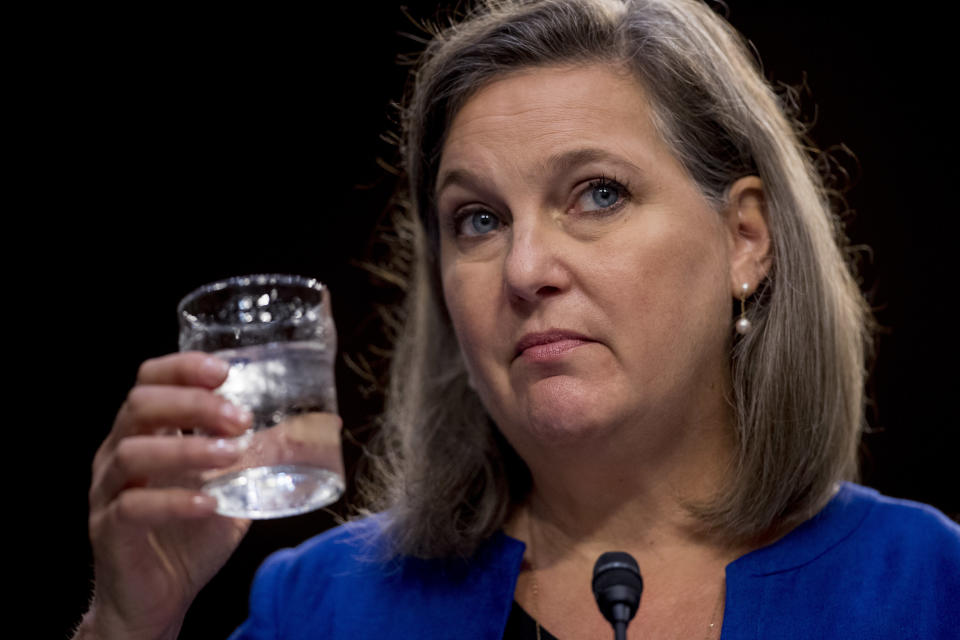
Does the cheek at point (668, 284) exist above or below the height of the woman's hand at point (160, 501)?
above

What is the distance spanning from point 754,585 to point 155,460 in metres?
1.12

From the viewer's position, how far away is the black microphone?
4.23ft

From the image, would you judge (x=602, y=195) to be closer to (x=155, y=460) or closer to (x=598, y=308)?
(x=598, y=308)

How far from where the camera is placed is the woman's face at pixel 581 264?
1758mm

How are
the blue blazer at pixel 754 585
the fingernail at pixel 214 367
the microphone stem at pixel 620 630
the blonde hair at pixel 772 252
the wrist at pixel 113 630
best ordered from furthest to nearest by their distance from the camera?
the blonde hair at pixel 772 252 < the blue blazer at pixel 754 585 < the wrist at pixel 113 630 < the fingernail at pixel 214 367 < the microphone stem at pixel 620 630

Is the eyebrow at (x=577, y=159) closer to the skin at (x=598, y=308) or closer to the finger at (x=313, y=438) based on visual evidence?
the skin at (x=598, y=308)

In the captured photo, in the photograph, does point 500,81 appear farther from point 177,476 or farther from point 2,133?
point 2,133

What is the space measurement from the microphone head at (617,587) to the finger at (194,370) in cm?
62

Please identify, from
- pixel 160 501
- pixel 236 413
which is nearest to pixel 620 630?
pixel 236 413

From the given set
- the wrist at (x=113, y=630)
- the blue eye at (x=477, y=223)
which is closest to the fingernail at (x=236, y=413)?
the wrist at (x=113, y=630)

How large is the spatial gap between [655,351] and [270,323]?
76 centimetres

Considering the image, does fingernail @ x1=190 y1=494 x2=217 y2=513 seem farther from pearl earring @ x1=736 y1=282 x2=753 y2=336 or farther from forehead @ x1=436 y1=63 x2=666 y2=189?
pearl earring @ x1=736 y1=282 x2=753 y2=336

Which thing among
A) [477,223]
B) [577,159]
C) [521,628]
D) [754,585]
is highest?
[577,159]

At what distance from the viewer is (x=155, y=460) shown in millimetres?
1396
